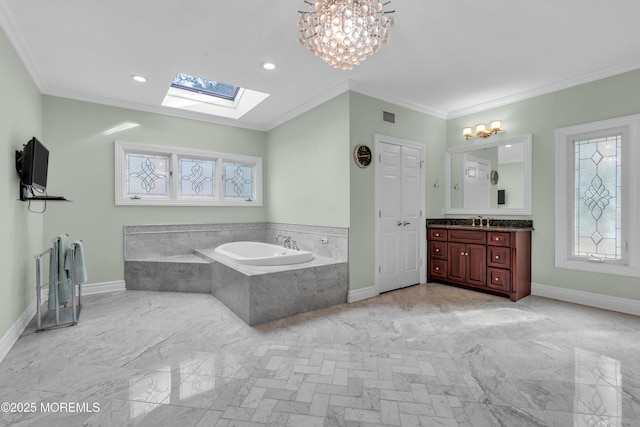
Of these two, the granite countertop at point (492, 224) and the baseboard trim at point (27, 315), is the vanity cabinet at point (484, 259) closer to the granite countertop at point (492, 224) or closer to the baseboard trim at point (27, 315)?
the granite countertop at point (492, 224)

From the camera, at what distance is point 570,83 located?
11.5ft

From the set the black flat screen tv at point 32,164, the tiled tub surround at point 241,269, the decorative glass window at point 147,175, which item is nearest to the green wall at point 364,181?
the tiled tub surround at point 241,269

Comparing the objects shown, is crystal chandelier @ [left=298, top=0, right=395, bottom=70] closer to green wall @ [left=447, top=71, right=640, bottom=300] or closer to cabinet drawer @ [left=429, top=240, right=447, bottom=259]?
green wall @ [left=447, top=71, right=640, bottom=300]

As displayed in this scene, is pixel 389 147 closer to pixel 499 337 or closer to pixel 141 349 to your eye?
pixel 499 337

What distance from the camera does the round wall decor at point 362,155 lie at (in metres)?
3.62

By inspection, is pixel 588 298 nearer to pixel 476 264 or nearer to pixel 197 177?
pixel 476 264

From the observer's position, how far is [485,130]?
4.21 m

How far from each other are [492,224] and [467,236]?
47 centimetres

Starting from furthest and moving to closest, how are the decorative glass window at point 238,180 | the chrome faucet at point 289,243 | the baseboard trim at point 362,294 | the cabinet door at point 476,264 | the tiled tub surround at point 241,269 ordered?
the decorative glass window at point 238,180
the chrome faucet at point 289,243
the cabinet door at point 476,264
the baseboard trim at point 362,294
the tiled tub surround at point 241,269

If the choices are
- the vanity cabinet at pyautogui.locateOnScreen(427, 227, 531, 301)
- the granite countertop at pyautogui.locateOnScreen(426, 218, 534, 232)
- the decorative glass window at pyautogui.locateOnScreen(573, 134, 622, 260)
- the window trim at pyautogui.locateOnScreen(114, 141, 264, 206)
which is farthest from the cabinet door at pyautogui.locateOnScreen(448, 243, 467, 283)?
the window trim at pyautogui.locateOnScreen(114, 141, 264, 206)

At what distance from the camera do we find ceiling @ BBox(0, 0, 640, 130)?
2291 millimetres

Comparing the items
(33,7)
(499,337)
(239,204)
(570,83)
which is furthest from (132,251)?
(570,83)

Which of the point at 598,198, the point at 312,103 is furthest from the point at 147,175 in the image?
the point at 598,198

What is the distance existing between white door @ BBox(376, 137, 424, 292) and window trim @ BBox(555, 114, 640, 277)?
162 cm
